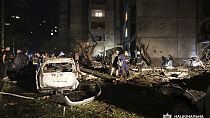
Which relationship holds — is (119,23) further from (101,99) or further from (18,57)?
(101,99)

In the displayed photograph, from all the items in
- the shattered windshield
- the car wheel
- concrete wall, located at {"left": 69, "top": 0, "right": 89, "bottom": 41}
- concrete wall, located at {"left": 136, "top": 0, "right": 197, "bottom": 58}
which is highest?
concrete wall, located at {"left": 69, "top": 0, "right": 89, "bottom": 41}

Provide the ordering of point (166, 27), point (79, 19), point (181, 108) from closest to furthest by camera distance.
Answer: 1. point (181, 108)
2. point (166, 27)
3. point (79, 19)

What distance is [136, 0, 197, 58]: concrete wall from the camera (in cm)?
4394

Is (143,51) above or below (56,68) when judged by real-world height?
above

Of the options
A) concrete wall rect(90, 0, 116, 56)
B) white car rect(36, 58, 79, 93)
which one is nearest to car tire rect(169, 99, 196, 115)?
white car rect(36, 58, 79, 93)

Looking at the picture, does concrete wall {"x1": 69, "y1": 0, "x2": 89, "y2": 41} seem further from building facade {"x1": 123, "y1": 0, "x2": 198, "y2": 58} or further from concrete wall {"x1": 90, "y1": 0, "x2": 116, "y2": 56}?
building facade {"x1": 123, "y1": 0, "x2": 198, "y2": 58}

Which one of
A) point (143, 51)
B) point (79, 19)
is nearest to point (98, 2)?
point (79, 19)

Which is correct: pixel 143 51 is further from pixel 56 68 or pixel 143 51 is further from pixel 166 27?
pixel 56 68

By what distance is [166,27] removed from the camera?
44312mm

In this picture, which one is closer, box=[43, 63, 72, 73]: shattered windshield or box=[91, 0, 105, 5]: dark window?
box=[43, 63, 72, 73]: shattered windshield

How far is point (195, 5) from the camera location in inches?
1796

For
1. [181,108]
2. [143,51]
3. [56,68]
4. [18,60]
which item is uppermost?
[143,51]

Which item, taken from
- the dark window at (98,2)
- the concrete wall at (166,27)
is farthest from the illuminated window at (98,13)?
the concrete wall at (166,27)

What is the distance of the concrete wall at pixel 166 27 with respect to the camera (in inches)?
1730
